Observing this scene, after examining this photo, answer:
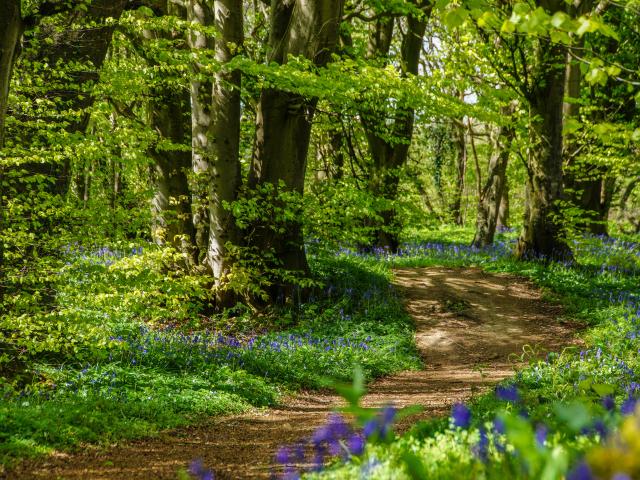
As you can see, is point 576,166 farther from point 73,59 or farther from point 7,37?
point 7,37

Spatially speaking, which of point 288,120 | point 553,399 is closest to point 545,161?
point 288,120

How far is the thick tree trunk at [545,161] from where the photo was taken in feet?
42.8

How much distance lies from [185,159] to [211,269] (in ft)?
9.44

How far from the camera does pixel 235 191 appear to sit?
10062 mm

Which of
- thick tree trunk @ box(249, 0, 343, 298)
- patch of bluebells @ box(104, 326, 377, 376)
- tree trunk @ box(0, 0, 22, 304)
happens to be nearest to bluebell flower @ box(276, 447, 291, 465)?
patch of bluebells @ box(104, 326, 377, 376)

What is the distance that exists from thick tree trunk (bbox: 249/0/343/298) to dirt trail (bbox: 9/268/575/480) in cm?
308

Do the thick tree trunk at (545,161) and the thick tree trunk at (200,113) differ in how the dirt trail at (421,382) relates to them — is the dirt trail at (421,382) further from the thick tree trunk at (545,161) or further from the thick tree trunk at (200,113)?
the thick tree trunk at (200,113)

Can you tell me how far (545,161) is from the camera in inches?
530

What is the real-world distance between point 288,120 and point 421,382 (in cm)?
535

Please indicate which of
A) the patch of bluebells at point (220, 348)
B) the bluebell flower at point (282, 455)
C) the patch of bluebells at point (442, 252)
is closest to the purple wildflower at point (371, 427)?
the bluebell flower at point (282, 455)

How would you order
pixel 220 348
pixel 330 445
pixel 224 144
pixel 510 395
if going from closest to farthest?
pixel 510 395
pixel 330 445
pixel 220 348
pixel 224 144

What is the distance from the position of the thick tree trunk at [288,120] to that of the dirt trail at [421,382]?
10.1ft

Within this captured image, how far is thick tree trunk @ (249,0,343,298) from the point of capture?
959cm

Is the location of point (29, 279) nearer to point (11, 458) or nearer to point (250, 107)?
point (11, 458)
